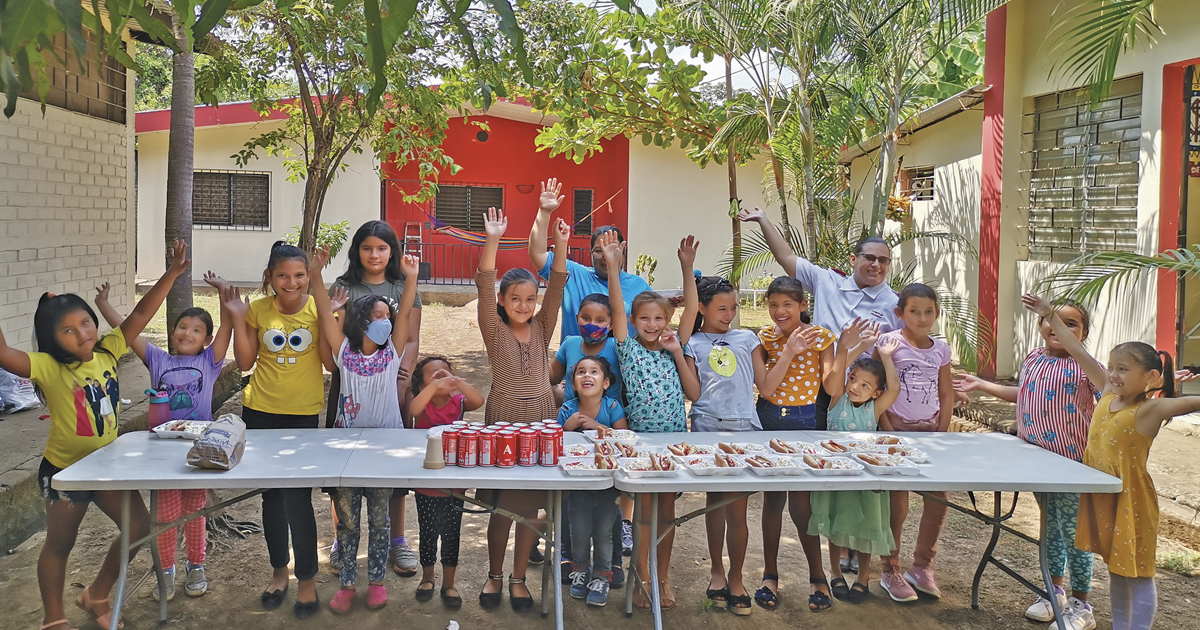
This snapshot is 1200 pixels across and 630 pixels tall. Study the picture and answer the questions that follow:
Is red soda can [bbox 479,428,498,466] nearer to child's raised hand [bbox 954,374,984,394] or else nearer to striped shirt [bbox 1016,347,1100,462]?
child's raised hand [bbox 954,374,984,394]

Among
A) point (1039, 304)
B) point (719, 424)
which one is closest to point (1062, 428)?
point (1039, 304)

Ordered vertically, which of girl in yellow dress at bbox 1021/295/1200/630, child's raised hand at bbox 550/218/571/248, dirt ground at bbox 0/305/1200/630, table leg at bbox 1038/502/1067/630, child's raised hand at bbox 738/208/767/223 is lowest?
dirt ground at bbox 0/305/1200/630

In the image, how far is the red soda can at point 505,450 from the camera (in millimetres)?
3143

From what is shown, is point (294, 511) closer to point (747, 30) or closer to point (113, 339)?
point (113, 339)

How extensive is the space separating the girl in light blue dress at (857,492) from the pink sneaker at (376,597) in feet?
5.86

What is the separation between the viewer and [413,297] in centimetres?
384

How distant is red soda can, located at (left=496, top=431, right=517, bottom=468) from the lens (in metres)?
3.14

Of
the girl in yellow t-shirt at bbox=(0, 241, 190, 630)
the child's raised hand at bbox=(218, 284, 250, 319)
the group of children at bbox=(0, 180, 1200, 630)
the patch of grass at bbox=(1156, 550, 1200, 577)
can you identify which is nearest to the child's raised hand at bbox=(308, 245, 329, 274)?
the group of children at bbox=(0, 180, 1200, 630)

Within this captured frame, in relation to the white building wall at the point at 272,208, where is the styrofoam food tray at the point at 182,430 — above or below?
below

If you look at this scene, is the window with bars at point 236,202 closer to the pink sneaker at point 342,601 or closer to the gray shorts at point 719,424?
the pink sneaker at point 342,601

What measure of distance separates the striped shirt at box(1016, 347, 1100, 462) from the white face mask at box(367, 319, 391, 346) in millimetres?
2753

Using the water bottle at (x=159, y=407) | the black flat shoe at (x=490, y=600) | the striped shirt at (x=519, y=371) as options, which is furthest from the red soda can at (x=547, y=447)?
the water bottle at (x=159, y=407)

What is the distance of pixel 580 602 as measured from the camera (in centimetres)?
372

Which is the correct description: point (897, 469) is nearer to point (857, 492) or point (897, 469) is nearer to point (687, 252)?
point (857, 492)
